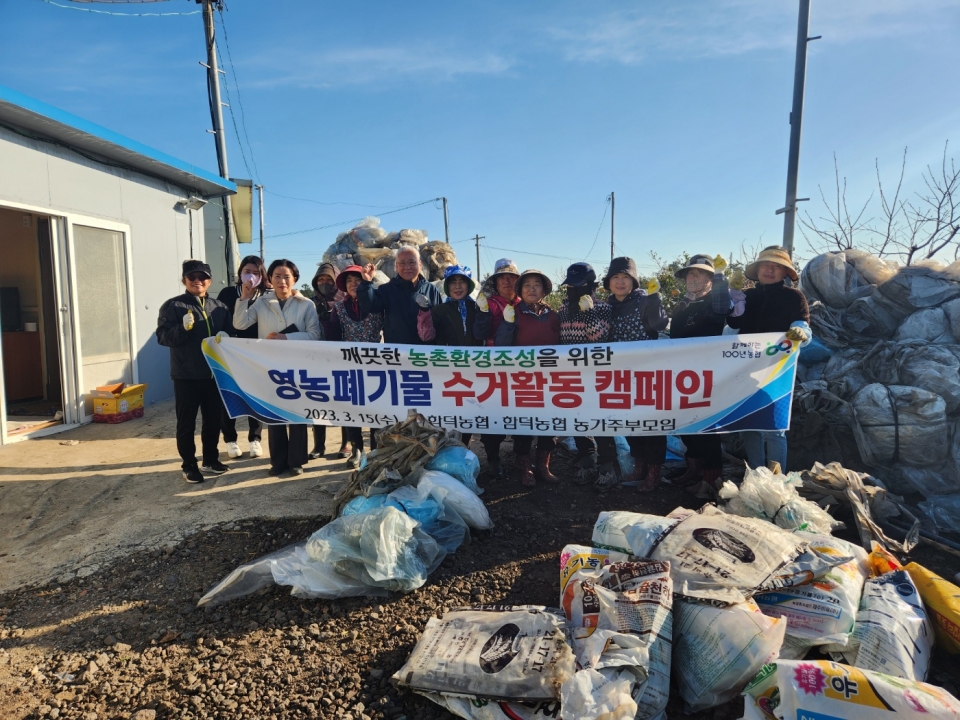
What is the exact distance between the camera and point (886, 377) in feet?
13.5

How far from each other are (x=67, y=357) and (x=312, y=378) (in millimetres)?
3666

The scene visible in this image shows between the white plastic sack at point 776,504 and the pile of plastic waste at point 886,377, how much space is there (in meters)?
1.23

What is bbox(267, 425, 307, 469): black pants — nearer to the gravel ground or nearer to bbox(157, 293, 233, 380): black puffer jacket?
bbox(157, 293, 233, 380): black puffer jacket

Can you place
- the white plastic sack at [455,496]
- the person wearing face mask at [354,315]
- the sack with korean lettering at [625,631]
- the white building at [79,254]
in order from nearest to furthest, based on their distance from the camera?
the sack with korean lettering at [625,631], the white plastic sack at [455,496], the person wearing face mask at [354,315], the white building at [79,254]

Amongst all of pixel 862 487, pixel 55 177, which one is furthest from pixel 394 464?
pixel 55 177

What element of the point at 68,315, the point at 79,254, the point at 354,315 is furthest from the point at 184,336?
the point at 79,254

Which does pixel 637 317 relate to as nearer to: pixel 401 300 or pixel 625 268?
pixel 625 268

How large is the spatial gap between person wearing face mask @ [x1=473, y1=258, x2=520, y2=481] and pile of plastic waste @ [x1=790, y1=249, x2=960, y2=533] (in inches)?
92.3

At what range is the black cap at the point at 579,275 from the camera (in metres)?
3.74

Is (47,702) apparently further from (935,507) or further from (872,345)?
(872,345)

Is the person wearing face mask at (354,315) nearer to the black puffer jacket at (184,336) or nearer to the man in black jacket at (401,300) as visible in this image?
the man in black jacket at (401,300)

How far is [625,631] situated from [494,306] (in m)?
2.51

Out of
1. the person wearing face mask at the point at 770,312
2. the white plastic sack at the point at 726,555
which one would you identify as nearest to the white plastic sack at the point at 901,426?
the person wearing face mask at the point at 770,312

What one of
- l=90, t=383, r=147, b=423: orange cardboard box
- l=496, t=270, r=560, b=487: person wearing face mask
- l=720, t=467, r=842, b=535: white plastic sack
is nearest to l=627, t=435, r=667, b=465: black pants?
l=496, t=270, r=560, b=487: person wearing face mask
